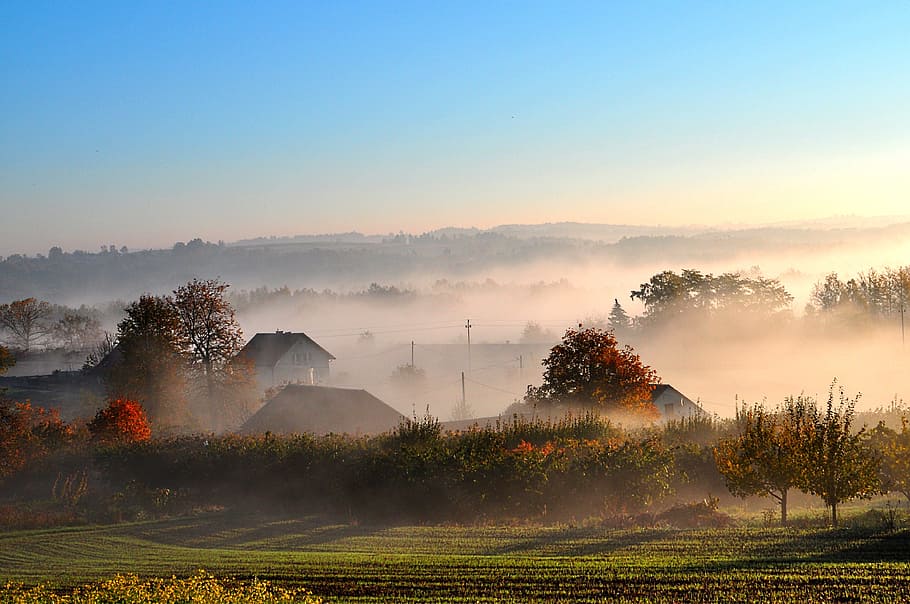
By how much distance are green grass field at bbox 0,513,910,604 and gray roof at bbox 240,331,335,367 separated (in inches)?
2399

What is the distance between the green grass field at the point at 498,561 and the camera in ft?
53.3

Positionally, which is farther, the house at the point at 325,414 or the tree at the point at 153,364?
the tree at the point at 153,364

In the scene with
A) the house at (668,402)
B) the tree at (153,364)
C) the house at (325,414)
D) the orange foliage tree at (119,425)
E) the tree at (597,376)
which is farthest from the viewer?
the tree at (153,364)

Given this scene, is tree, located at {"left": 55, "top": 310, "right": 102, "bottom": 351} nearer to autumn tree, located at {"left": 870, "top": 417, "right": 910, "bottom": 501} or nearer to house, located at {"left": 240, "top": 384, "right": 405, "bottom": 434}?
house, located at {"left": 240, "top": 384, "right": 405, "bottom": 434}

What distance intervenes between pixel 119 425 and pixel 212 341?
19.5 m

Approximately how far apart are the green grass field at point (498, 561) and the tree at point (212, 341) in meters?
34.2

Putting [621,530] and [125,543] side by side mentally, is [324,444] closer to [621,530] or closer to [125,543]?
[125,543]

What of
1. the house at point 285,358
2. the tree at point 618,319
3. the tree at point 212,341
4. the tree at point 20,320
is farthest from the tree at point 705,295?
the tree at point 20,320

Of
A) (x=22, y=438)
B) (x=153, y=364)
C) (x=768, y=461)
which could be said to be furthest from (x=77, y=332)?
(x=768, y=461)

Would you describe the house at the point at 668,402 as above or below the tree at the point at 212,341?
below

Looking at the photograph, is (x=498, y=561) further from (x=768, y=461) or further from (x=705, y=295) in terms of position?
(x=705, y=295)

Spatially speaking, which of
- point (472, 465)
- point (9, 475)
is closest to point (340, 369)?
point (9, 475)

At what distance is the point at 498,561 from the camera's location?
1970cm

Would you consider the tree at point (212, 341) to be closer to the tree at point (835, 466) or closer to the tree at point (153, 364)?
the tree at point (153, 364)
